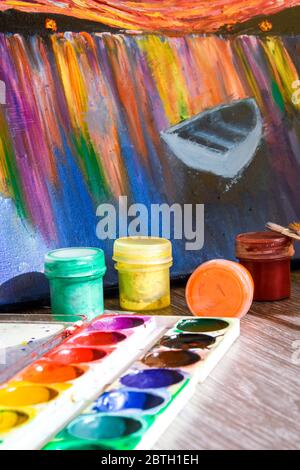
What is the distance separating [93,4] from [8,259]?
444 millimetres

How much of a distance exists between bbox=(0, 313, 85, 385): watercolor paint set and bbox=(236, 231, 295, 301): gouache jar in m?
0.30

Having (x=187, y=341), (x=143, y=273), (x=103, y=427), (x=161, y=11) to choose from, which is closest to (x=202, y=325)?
(x=187, y=341)

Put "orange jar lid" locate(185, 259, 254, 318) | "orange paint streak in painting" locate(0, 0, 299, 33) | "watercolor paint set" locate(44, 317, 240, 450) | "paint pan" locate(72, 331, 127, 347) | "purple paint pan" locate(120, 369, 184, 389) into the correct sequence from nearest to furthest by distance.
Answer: "watercolor paint set" locate(44, 317, 240, 450), "purple paint pan" locate(120, 369, 184, 389), "paint pan" locate(72, 331, 127, 347), "orange jar lid" locate(185, 259, 254, 318), "orange paint streak in painting" locate(0, 0, 299, 33)

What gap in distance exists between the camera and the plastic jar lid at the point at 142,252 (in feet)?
3.44

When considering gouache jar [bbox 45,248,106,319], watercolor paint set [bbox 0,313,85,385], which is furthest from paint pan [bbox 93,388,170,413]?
gouache jar [bbox 45,248,106,319]

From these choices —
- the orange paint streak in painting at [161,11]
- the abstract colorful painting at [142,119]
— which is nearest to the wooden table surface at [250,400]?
the abstract colorful painting at [142,119]

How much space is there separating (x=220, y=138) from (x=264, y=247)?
26cm

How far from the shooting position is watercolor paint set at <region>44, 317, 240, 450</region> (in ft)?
1.96

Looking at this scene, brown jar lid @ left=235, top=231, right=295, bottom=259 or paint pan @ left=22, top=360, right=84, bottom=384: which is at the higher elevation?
brown jar lid @ left=235, top=231, right=295, bottom=259

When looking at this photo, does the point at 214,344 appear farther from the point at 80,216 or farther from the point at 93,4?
the point at 93,4

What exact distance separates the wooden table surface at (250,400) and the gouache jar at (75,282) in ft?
0.75

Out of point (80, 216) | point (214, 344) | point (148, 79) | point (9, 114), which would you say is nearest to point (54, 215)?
point (80, 216)

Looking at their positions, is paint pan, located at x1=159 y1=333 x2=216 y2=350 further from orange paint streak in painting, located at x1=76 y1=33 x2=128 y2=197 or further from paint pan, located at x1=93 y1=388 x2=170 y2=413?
orange paint streak in painting, located at x1=76 y1=33 x2=128 y2=197

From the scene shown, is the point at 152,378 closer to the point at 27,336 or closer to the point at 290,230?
the point at 27,336
